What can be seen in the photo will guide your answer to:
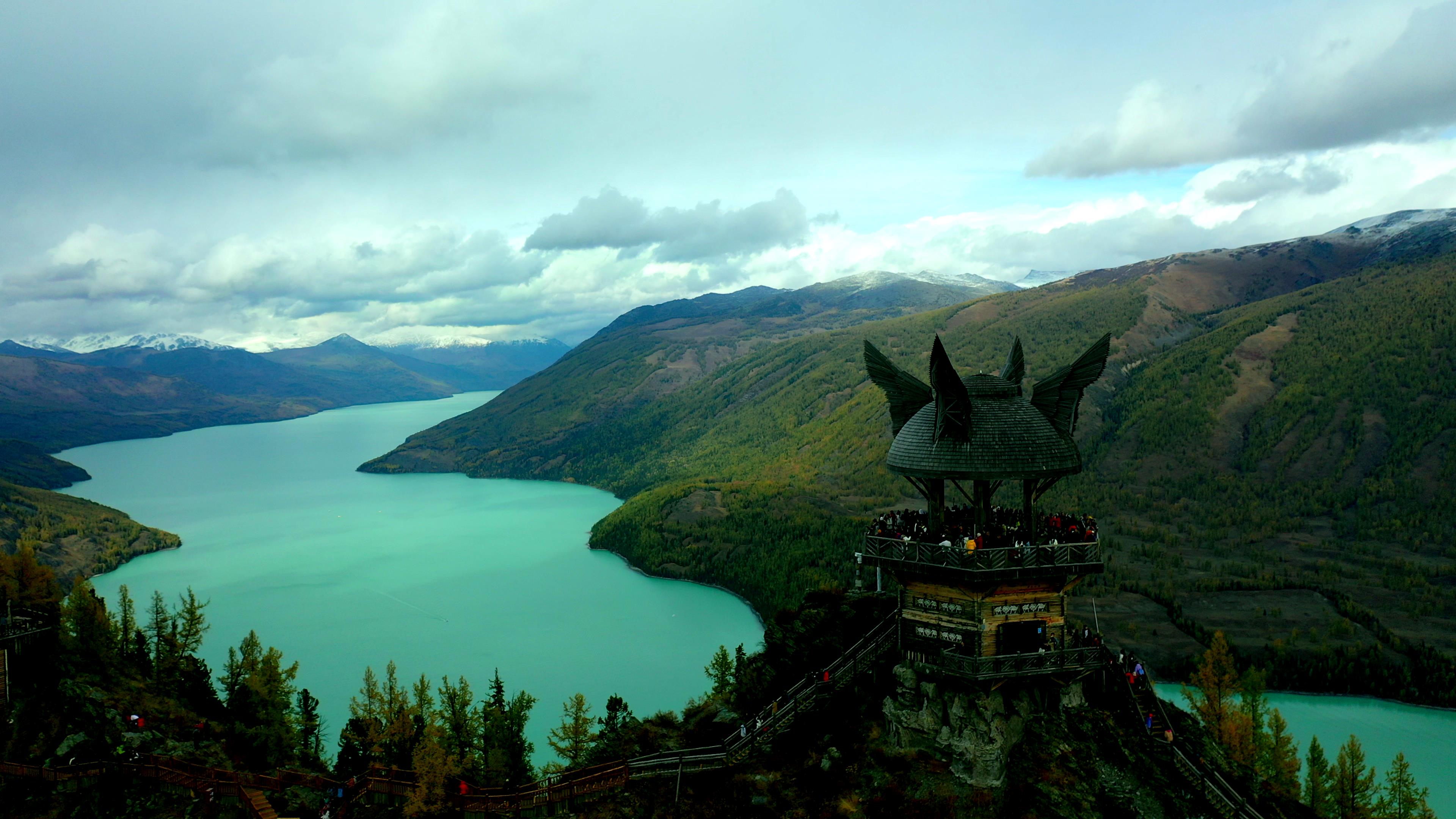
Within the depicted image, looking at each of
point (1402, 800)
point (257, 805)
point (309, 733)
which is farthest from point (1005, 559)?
point (309, 733)

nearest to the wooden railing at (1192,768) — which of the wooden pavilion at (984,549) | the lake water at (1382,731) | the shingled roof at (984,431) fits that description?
the wooden pavilion at (984,549)

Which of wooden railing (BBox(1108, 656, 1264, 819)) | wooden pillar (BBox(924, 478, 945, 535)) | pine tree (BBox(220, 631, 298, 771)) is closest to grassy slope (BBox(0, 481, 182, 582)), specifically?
pine tree (BBox(220, 631, 298, 771))

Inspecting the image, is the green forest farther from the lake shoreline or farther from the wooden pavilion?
the wooden pavilion

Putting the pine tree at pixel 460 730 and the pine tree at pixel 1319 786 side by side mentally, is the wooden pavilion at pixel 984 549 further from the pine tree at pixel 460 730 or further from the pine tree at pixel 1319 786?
the pine tree at pixel 1319 786

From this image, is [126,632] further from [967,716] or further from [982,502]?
[982,502]

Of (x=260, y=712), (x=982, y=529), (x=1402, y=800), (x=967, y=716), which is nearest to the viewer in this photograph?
(x=967, y=716)

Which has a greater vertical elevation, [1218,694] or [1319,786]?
[1218,694]
